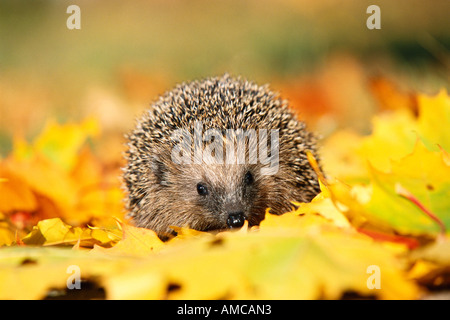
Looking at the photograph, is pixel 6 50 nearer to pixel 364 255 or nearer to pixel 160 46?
pixel 160 46

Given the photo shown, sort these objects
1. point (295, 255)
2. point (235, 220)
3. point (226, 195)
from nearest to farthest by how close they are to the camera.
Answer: point (295, 255) < point (235, 220) < point (226, 195)

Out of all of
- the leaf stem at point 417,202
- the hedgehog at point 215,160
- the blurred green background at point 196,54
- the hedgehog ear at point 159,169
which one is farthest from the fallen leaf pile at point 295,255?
the blurred green background at point 196,54

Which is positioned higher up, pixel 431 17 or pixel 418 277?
pixel 431 17

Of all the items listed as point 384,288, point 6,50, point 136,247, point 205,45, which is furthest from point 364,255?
point 6,50

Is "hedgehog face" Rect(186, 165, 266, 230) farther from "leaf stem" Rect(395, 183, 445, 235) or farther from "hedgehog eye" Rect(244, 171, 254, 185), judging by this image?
"leaf stem" Rect(395, 183, 445, 235)

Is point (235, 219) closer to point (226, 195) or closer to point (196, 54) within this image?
point (226, 195)

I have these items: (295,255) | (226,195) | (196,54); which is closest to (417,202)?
(295,255)

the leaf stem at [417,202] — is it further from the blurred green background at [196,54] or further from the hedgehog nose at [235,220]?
the blurred green background at [196,54]

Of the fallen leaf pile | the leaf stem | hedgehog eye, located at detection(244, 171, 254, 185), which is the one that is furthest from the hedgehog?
the leaf stem
